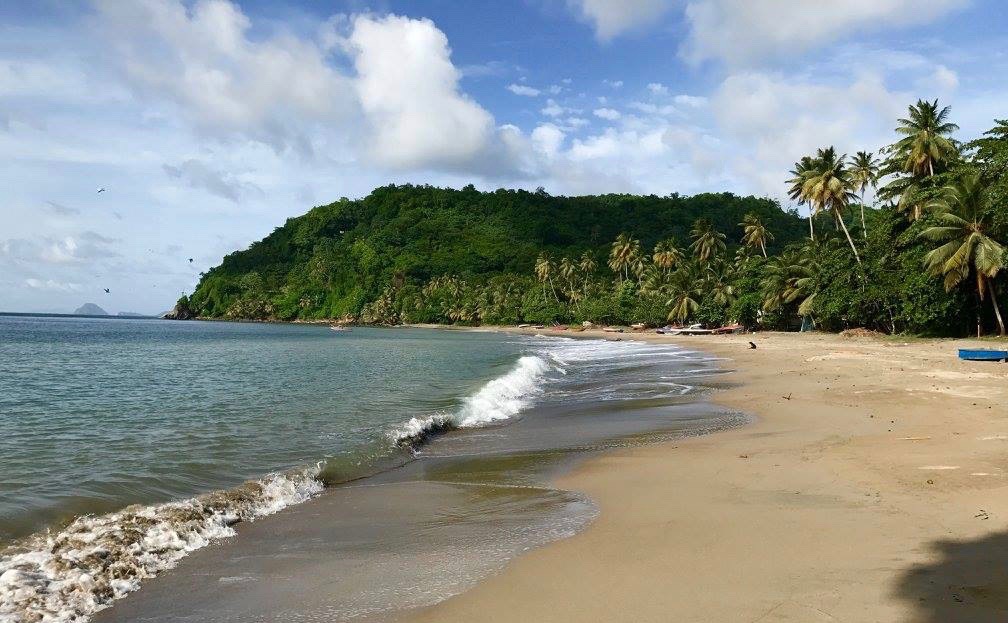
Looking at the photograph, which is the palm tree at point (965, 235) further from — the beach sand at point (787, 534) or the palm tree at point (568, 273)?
the palm tree at point (568, 273)

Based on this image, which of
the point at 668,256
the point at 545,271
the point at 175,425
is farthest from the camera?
the point at 545,271

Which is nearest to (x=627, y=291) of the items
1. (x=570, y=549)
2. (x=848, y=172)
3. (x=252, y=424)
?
(x=848, y=172)

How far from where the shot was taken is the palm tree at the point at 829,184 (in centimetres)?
4653

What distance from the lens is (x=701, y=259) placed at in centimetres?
7969

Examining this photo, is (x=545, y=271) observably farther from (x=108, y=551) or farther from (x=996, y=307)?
(x=108, y=551)

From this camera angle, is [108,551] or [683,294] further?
[683,294]

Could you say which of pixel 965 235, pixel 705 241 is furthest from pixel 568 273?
pixel 965 235

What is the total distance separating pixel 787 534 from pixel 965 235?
3398 centimetres

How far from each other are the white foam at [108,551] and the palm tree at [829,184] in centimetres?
4798

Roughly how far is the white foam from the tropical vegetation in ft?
107

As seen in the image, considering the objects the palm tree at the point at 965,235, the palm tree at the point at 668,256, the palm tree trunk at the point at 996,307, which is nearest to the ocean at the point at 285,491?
the palm tree at the point at 965,235

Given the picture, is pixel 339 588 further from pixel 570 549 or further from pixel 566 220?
pixel 566 220

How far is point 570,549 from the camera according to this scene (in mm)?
6004

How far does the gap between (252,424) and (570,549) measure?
10635mm
